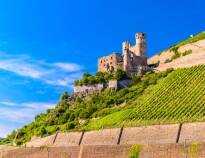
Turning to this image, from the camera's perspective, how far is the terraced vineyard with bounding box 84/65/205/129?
4187 centimetres

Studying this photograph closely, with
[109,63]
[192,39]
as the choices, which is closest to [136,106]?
[192,39]

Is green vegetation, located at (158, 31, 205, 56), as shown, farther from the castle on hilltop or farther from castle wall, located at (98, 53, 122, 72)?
castle wall, located at (98, 53, 122, 72)

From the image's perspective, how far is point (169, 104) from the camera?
45.2 m

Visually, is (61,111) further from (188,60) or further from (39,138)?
(188,60)

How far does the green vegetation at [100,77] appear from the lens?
58625 millimetres

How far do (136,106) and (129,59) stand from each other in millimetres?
12168

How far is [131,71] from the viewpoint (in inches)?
2356

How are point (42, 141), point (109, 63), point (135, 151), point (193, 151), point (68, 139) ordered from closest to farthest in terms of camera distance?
point (193, 151), point (135, 151), point (68, 139), point (42, 141), point (109, 63)

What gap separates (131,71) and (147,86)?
5695 mm

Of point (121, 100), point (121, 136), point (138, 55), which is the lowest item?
point (121, 136)

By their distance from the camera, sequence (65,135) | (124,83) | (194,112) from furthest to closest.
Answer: (124,83), (65,135), (194,112)

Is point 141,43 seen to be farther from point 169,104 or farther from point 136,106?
point 169,104

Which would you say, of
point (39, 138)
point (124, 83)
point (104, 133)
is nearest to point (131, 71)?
point (124, 83)

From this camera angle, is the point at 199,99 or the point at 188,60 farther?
the point at 188,60
